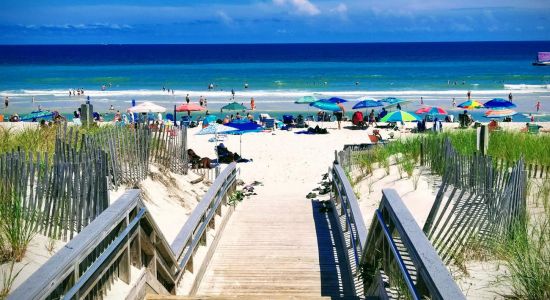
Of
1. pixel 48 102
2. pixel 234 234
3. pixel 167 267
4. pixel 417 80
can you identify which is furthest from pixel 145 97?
pixel 167 267

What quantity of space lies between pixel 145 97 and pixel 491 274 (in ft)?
168

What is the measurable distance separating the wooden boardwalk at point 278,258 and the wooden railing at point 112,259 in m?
0.63

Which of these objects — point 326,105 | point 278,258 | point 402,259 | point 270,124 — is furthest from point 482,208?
point 326,105

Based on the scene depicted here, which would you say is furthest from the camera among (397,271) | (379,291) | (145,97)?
(145,97)

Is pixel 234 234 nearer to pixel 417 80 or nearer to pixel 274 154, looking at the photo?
pixel 274 154

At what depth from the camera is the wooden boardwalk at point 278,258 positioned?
6.46 meters

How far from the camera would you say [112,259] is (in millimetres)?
4004

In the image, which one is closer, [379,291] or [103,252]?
[103,252]

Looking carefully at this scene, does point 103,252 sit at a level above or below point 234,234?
above

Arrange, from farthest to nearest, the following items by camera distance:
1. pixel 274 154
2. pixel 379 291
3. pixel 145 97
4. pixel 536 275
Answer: pixel 145 97 → pixel 274 154 → pixel 379 291 → pixel 536 275

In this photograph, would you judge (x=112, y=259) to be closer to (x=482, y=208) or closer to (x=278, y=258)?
(x=278, y=258)

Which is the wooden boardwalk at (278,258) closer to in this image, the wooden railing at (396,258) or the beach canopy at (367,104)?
the wooden railing at (396,258)

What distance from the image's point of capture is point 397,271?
441cm

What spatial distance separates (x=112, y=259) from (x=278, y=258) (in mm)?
3754
